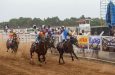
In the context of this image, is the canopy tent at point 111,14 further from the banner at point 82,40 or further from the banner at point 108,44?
the banner at point 82,40

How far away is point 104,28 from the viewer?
22969 mm

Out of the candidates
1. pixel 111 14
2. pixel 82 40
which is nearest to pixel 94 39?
pixel 82 40

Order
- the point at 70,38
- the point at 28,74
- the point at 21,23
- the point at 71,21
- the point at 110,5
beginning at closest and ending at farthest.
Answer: the point at 28,74, the point at 110,5, the point at 70,38, the point at 71,21, the point at 21,23

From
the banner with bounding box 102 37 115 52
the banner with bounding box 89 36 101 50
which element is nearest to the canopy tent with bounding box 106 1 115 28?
the banner with bounding box 102 37 115 52

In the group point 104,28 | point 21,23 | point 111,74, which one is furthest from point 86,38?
A: point 21,23

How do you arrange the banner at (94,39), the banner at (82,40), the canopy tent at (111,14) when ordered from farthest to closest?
1. the banner at (82,40)
2. the banner at (94,39)
3. the canopy tent at (111,14)

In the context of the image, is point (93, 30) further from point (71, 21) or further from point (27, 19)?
point (27, 19)

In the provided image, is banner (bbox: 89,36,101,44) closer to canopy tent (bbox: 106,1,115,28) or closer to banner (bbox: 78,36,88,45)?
banner (bbox: 78,36,88,45)

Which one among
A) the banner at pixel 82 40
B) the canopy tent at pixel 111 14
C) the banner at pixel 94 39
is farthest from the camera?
the banner at pixel 82 40

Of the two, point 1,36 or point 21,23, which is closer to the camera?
point 1,36

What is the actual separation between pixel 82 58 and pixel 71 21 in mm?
42971

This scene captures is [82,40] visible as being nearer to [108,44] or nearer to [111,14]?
[108,44]

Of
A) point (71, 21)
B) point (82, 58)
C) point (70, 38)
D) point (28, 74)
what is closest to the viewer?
point (28, 74)

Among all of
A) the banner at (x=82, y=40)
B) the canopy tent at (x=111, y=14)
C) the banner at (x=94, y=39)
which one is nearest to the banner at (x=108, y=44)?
the banner at (x=94, y=39)
